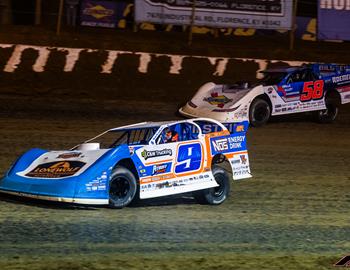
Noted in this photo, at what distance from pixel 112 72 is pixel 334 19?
23.6ft

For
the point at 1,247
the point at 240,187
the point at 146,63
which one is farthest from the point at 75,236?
the point at 146,63

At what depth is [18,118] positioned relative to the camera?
48.7 feet

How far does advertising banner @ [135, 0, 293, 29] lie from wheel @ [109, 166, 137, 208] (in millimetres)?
12448

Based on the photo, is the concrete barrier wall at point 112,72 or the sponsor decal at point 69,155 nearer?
the sponsor decal at point 69,155

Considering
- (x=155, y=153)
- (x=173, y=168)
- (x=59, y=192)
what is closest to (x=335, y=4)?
(x=173, y=168)

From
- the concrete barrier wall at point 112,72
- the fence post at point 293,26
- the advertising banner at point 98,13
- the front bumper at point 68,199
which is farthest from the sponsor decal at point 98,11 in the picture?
the front bumper at point 68,199

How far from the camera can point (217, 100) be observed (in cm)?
1548

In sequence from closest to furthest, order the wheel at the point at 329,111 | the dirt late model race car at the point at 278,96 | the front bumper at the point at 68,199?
the front bumper at the point at 68,199, the dirt late model race car at the point at 278,96, the wheel at the point at 329,111

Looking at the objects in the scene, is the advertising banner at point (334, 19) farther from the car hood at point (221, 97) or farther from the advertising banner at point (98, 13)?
the car hood at point (221, 97)

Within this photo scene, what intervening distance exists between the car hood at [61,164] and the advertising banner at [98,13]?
1281cm

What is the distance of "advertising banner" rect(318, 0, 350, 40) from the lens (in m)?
21.6

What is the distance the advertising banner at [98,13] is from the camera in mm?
21117

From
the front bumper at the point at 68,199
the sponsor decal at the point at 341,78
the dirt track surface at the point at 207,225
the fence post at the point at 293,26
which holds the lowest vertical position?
the dirt track surface at the point at 207,225

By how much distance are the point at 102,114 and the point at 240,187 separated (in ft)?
20.0
